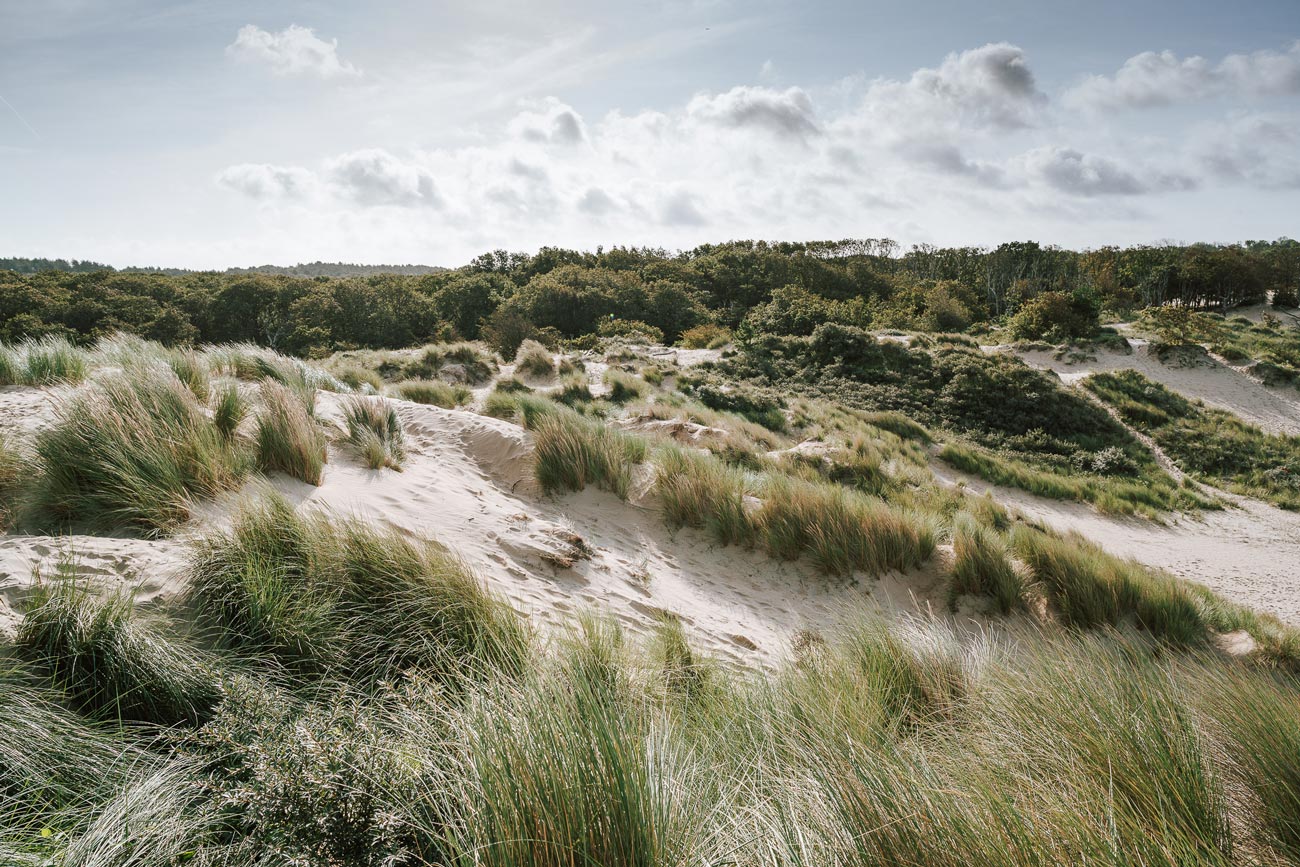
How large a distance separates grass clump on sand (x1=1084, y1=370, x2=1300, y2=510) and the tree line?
28.7 feet

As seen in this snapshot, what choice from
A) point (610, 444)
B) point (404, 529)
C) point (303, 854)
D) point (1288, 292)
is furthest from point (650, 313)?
point (1288, 292)

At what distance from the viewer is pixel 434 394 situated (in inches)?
415

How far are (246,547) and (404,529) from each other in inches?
49.5

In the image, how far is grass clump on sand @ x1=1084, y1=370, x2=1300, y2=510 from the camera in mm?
16172

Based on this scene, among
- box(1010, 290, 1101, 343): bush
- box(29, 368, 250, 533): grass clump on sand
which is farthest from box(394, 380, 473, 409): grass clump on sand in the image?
box(1010, 290, 1101, 343): bush

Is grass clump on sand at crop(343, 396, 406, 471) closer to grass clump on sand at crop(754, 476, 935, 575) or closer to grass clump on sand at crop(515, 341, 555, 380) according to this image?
grass clump on sand at crop(754, 476, 935, 575)

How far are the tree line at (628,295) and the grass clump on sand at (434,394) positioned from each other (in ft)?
48.9

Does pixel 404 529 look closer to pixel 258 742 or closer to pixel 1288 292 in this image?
pixel 258 742

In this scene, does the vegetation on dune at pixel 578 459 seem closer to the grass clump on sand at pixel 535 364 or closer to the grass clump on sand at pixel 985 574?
the grass clump on sand at pixel 985 574

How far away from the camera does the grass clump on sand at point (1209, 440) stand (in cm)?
1617

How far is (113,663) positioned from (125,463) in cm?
205

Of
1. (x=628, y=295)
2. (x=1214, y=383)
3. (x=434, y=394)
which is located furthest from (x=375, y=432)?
(x=628, y=295)

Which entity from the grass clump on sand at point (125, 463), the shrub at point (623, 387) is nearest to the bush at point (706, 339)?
the shrub at point (623, 387)

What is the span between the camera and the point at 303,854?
4.65ft
